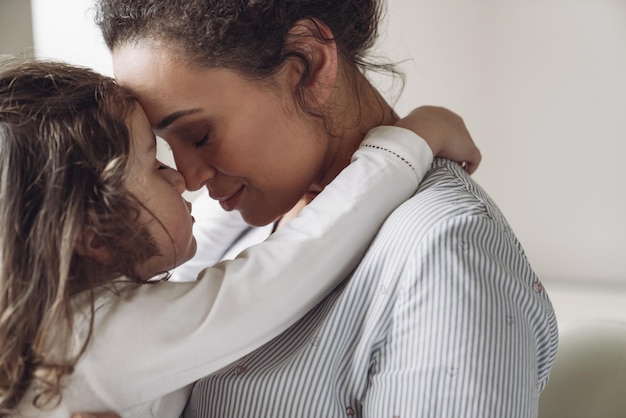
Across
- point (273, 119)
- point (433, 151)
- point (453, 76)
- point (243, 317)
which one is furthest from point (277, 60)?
point (453, 76)

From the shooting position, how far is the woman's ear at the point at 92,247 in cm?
90

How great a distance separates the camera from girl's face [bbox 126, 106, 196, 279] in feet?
3.21

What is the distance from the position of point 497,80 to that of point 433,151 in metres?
1.03

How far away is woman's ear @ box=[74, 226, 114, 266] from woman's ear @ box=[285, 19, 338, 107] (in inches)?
16.4

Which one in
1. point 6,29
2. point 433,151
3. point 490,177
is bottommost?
point 490,177

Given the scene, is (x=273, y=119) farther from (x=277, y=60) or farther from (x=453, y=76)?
(x=453, y=76)

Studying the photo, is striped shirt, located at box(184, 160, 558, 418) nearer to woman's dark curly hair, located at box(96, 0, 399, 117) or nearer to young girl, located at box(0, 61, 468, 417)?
young girl, located at box(0, 61, 468, 417)

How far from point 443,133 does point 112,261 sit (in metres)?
0.58

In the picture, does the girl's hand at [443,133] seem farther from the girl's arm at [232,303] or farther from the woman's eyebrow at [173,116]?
the woman's eyebrow at [173,116]

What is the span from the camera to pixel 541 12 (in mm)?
2025

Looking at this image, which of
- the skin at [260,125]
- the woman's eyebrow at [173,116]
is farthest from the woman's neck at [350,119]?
the woman's eyebrow at [173,116]

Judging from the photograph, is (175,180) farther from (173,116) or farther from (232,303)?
(232,303)

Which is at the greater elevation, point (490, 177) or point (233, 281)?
point (233, 281)

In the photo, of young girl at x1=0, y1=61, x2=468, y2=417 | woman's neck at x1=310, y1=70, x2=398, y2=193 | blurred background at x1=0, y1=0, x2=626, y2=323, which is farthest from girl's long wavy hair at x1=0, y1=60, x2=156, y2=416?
blurred background at x1=0, y1=0, x2=626, y2=323
